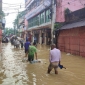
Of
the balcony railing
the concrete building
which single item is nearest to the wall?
the concrete building

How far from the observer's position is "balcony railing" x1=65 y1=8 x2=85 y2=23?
17.8m

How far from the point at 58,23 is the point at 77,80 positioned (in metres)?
16.5

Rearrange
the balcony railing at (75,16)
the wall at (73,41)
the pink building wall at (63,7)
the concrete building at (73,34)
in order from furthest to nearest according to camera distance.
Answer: the pink building wall at (63,7), the balcony railing at (75,16), the concrete building at (73,34), the wall at (73,41)

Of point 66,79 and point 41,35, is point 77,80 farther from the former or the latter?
point 41,35

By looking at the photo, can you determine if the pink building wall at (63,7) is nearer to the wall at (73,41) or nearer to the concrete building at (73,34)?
the concrete building at (73,34)

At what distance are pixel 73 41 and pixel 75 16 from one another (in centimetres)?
296

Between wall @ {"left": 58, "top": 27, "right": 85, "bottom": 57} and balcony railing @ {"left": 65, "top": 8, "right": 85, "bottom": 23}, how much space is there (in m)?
1.41

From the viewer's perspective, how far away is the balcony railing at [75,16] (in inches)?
702

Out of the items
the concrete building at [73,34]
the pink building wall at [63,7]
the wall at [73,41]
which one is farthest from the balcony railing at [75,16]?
the pink building wall at [63,7]

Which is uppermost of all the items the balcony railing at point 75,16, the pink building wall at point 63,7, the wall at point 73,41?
the pink building wall at point 63,7

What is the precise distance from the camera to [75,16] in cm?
1923

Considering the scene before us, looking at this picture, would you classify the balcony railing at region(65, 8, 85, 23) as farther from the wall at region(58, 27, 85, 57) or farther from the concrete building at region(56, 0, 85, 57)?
the wall at region(58, 27, 85, 57)

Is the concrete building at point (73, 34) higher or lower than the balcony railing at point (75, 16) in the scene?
lower

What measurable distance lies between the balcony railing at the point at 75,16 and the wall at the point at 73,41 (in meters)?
1.41
